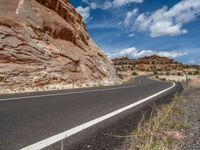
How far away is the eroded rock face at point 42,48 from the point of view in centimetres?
2052

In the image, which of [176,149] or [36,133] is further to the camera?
[36,133]

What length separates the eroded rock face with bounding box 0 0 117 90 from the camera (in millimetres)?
20516

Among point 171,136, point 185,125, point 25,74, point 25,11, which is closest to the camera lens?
point 171,136

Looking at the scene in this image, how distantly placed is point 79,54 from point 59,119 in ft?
78.1

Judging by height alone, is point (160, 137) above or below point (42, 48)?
below

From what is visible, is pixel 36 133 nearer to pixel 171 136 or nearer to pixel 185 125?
pixel 171 136

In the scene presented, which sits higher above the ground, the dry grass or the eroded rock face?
the eroded rock face

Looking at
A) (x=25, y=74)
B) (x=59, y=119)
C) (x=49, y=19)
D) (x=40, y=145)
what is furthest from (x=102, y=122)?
(x=49, y=19)

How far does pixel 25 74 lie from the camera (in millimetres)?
20516

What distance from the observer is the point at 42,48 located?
2384cm

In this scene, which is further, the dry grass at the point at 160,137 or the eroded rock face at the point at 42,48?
the eroded rock face at the point at 42,48

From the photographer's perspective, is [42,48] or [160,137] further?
[42,48]

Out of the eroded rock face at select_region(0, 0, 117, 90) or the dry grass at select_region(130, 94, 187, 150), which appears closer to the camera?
the dry grass at select_region(130, 94, 187, 150)

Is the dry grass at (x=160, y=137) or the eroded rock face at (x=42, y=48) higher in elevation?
the eroded rock face at (x=42, y=48)
